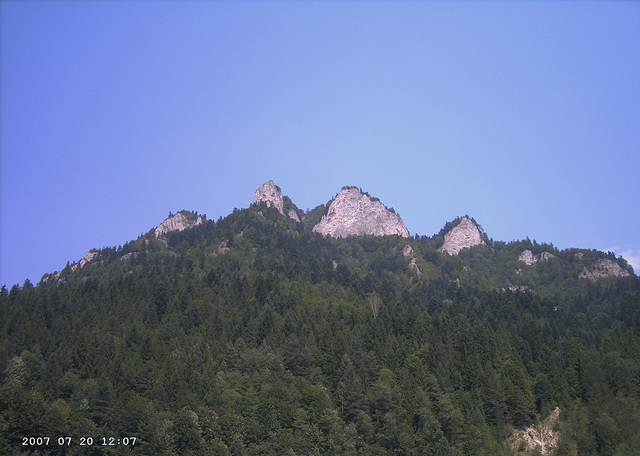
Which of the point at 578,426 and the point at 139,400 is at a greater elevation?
the point at 139,400

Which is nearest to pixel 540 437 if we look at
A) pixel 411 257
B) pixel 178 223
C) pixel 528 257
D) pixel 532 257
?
pixel 411 257

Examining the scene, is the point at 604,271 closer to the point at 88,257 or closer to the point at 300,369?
the point at 300,369

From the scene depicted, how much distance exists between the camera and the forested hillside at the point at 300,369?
60.8 m

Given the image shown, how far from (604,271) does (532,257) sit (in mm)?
21967

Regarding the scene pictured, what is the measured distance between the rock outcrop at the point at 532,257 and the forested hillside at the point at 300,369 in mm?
53643

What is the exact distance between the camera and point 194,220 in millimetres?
191000

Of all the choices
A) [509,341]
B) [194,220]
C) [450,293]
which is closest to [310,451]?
[509,341]

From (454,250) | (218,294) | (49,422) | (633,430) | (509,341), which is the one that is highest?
(454,250)

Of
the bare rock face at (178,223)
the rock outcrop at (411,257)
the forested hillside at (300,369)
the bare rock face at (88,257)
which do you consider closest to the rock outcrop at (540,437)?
the forested hillside at (300,369)

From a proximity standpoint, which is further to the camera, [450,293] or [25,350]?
[450,293]

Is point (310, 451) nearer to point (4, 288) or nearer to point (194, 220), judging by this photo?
point (4, 288)

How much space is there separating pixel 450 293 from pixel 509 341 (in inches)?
1868

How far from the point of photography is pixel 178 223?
7352 inches

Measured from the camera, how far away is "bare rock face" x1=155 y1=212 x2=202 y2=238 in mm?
182125
